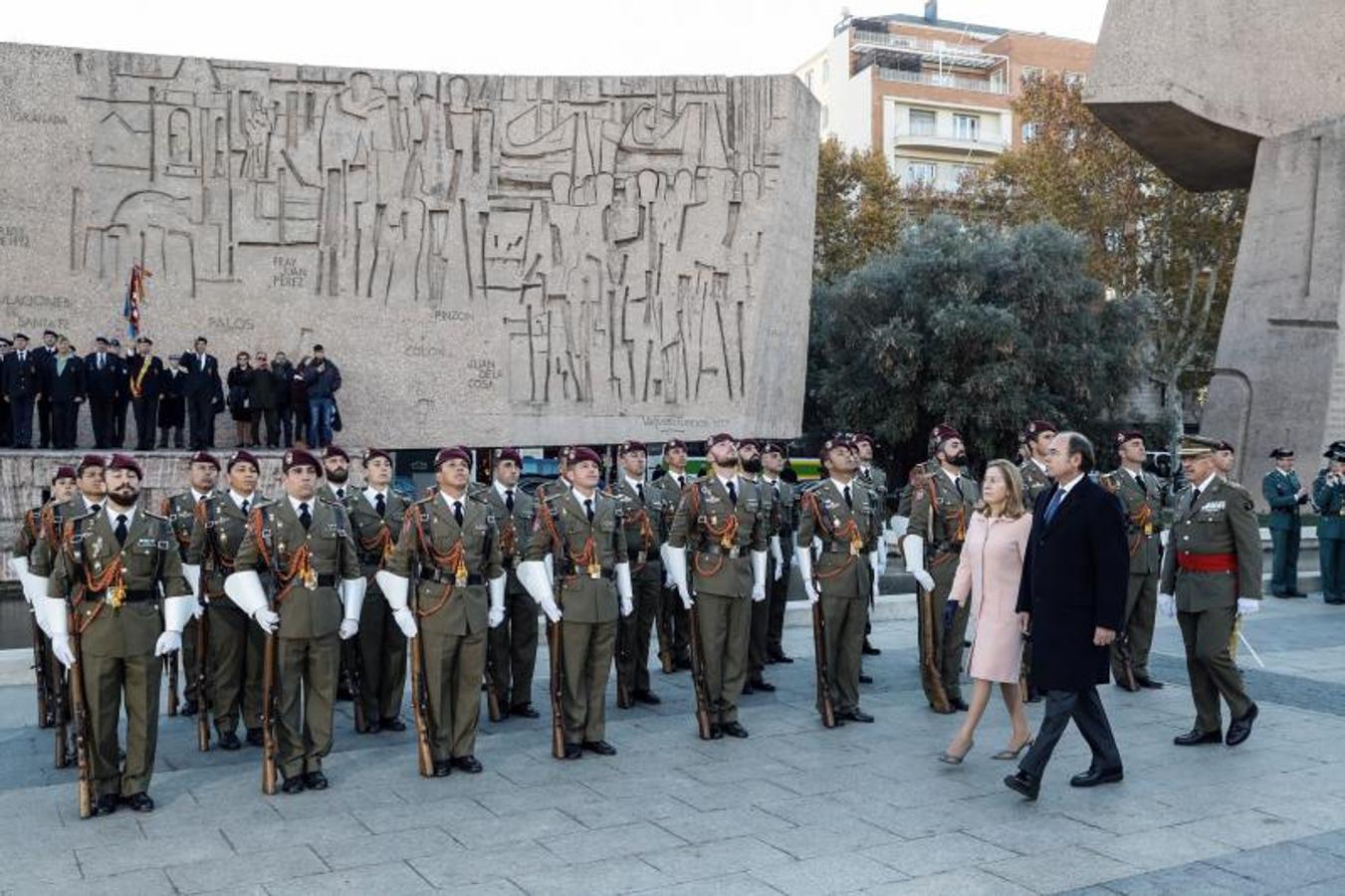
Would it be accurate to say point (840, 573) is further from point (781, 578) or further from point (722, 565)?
point (781, 578)

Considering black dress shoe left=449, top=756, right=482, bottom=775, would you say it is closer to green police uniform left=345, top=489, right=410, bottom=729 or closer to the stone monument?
green police uniform left=345, top=489, right=410, bottom=729

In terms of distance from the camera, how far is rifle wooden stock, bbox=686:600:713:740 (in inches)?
293

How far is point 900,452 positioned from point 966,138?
31.6m

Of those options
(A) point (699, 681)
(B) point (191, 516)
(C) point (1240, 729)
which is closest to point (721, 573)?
(A) point (699, 681)

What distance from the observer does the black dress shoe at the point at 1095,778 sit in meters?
6.20

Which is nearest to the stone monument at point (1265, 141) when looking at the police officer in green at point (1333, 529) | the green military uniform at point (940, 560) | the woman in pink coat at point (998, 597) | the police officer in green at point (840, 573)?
the police officer in green at point (1333, 529)

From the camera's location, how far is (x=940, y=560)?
27.9ft

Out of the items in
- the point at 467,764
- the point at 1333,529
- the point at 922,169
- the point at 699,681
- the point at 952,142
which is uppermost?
the point at 952,142

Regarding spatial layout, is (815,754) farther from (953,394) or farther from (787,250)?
(953,394)

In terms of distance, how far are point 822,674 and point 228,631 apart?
12.2 feet

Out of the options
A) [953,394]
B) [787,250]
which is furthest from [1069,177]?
[787,250]

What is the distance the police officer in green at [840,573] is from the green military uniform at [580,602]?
1359 mm

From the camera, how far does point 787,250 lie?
20281 millimetres

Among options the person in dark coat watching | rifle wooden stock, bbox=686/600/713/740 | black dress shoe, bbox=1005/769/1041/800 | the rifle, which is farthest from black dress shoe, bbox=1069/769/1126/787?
the rifle
